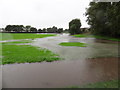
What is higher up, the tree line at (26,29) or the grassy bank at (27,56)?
the tree line at (26,29)

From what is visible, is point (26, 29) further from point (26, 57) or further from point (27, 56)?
point (26, 57)

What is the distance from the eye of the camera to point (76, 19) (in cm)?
5494

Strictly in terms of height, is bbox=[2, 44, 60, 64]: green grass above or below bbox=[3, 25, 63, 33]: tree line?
below

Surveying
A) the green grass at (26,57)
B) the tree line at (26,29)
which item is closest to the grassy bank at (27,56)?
the green grass at (26,57)

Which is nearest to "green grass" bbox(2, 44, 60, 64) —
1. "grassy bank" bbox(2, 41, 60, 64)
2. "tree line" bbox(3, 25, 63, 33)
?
"grassy bank" bbox(2, 41, 60, 64)

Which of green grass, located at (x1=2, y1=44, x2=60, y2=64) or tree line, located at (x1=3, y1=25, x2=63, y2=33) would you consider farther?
tree line, located at (x1=3, y1=25, x2=63, y2=33)

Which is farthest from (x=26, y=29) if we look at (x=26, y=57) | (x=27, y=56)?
(x=26, y=57)

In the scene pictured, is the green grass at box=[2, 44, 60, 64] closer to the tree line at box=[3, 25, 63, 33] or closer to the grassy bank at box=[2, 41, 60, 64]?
the grassy bank at box=[2, 41, 60, 64]

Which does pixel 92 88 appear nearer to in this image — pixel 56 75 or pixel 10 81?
pixel 56 75

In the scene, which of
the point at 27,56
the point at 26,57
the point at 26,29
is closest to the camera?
the point at 26,57

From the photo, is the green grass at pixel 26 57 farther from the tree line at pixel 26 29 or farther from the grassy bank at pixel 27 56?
the tree line at pixel 26 29

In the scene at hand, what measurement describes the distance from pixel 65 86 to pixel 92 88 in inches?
34.3

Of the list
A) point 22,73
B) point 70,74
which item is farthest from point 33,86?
point 70,74

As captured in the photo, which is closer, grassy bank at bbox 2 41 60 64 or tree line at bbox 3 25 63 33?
grassy bank at bbox 2 41 60 64
